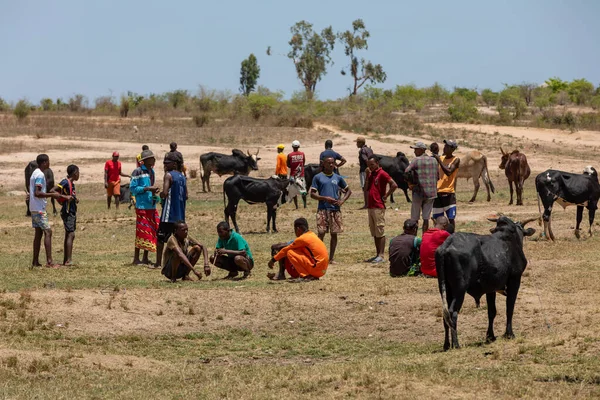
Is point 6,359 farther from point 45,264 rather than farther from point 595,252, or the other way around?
point 595,252

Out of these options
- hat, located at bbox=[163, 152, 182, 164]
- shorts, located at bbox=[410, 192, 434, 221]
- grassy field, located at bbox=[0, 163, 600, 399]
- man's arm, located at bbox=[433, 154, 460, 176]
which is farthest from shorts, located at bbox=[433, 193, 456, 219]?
hat, located at bbox=[163, 152, 182, 164]

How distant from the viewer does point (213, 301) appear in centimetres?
1368

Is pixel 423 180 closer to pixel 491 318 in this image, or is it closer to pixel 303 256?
Answer: pixel 303 256

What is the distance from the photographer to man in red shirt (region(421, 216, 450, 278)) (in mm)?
14906

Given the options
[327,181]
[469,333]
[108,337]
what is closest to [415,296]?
[469,333]

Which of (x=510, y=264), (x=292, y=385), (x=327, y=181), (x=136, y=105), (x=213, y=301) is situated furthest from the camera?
(x=136, y=105)

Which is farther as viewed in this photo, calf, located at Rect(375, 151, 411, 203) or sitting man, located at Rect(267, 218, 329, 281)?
calf, located at Rect(375, 151, 411, 203)

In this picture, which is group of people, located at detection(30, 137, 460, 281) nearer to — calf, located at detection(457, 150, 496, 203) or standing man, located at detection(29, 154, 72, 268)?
standing man, located at detection(29, 154, 72, 268)

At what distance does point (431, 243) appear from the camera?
14.9m

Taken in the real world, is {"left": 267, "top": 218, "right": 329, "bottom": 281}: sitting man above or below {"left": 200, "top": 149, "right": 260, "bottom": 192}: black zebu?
below

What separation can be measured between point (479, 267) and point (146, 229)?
7.58m

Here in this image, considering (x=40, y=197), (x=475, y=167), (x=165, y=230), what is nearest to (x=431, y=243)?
(x=165, y=230)

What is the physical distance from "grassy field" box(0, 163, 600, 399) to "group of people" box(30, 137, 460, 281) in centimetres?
36

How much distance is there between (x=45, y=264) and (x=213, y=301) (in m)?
4.72
